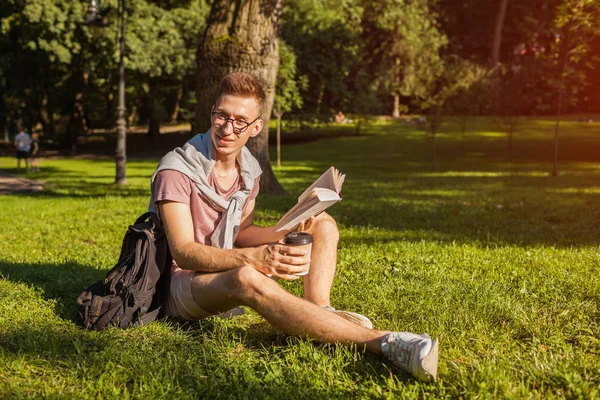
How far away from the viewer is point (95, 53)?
28391 millimetres

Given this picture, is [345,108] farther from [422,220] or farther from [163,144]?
[422,220]

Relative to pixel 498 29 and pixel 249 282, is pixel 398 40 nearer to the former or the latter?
pixel 498 29

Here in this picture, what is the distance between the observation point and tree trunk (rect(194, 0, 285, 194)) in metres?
11.1

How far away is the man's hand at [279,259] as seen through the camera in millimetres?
3605

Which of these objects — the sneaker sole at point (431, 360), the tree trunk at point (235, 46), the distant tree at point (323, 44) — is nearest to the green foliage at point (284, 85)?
the distant tree at point (323, 44)

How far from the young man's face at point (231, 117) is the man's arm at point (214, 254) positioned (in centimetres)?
50

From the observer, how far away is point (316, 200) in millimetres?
3689

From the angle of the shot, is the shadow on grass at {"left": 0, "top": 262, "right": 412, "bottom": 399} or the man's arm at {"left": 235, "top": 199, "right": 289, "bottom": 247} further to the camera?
the man's arm at {"left": 235, "top": 199, "right": 289, "bottom": 247}

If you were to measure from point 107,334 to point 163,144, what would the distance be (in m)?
36.8

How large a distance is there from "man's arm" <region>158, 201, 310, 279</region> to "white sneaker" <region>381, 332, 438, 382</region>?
0.67 m

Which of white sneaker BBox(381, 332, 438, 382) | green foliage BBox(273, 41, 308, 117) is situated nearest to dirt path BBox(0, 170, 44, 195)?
green foliage BBox(273, 41, 308, 117)

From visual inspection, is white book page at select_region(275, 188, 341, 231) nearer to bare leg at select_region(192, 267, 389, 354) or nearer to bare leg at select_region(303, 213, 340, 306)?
bare leg at select_region(303, 213, 340, 306)

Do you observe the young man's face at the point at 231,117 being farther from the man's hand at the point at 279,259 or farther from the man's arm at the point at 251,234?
the man's hand at the point at 279,259

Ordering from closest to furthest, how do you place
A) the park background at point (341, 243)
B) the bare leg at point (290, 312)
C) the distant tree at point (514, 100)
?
the park background at point (341, 243) < the bare leg at point (290, 312) < the distant tree at point (514, 100)
